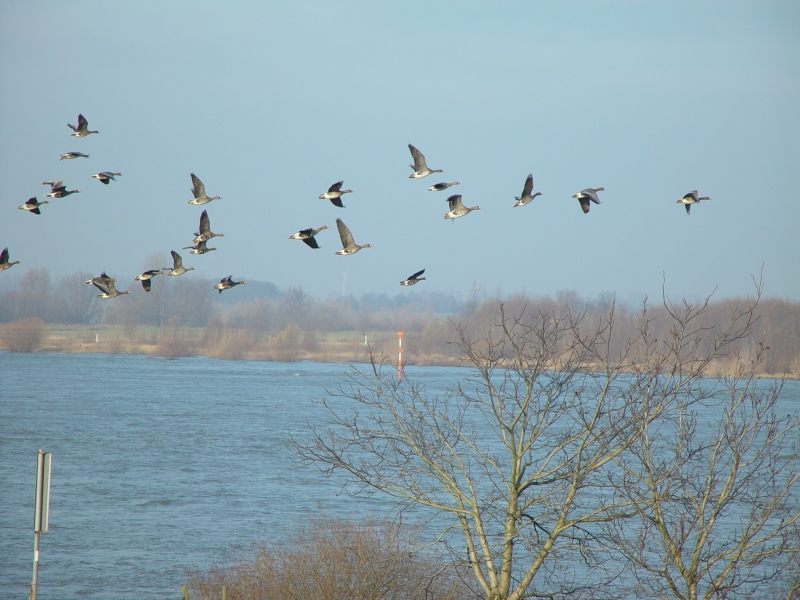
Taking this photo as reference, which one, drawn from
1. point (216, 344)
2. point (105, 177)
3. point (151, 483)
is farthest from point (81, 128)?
point (216, 344)

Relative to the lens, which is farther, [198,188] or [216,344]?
[216,344]

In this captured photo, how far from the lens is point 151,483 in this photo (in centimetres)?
3170

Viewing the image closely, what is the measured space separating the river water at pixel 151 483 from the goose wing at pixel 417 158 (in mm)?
9260

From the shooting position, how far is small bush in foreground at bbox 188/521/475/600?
14000mm

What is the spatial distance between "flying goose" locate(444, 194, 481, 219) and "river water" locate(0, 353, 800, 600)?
29.5 feet

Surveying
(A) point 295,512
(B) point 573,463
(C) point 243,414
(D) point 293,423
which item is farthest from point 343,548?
(C) point 243,414

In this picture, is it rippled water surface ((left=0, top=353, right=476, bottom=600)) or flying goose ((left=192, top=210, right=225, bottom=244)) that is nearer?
flying goose ((left=192, top=210, right=225, bottom=244))

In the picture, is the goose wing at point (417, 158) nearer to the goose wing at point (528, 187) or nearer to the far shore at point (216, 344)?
the goose wing at point (528, 187)

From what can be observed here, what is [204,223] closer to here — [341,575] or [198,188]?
[198,188]

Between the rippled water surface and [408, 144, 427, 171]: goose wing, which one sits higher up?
[408, 144, 427, 171]: goose wing

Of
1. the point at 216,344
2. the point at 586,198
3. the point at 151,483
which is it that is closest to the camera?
the point at 586,198

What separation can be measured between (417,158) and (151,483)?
64.8 ft

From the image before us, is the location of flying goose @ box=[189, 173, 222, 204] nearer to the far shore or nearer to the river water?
the river water

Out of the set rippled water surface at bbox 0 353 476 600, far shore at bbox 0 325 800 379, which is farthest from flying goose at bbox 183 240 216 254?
far shore at bbox 0 325 800 379
